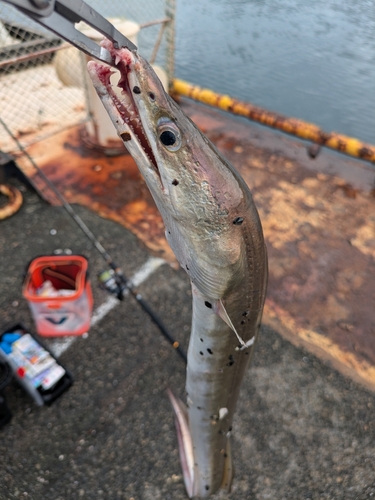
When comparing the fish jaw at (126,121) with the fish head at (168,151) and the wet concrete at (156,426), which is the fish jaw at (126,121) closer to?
the fish head at (168,151)

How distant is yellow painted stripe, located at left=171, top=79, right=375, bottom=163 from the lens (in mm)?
5164

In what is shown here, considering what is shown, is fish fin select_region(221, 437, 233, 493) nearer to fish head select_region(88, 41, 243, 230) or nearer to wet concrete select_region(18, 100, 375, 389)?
Answer: wet concrete select_region(18, 100, 375, 389)

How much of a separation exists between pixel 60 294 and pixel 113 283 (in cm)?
53

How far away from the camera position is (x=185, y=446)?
8.71 ft

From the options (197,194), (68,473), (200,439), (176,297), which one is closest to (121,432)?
(68,473)

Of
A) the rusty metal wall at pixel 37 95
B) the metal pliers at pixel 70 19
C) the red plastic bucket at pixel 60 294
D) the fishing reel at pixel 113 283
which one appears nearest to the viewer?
the metal pliers at pixel 70 19

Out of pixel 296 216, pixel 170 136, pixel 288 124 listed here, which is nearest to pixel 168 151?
pixel 170 136

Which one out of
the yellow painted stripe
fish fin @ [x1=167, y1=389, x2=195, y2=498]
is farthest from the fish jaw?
the yellow painted stripe

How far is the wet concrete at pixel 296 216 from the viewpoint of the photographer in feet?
11.8

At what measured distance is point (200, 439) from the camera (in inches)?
93.9

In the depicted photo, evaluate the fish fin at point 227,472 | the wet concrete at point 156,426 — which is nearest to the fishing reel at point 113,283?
the wet concrete at point 156,426

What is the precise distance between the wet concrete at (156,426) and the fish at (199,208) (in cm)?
116

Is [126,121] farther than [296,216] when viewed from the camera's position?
No

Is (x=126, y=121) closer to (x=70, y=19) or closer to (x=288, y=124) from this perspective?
(x=70, y=19)
